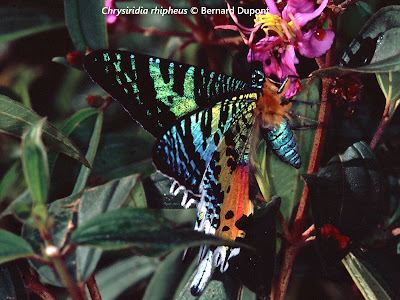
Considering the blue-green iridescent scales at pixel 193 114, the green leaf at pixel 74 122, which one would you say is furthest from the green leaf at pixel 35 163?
the green leaf at pixel 74 122

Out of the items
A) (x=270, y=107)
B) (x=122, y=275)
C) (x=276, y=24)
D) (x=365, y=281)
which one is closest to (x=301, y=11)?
(x=276, y=24)

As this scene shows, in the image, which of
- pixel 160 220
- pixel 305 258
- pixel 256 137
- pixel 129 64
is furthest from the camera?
pixel 305 258

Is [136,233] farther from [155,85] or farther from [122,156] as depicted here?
[122,156]

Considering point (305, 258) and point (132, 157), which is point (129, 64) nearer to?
point (132, 157)

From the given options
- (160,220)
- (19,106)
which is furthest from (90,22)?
(160,220)

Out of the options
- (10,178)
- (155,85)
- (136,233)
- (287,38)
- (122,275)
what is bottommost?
(122,275)

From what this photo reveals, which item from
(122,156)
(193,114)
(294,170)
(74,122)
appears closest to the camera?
A: (193,114)

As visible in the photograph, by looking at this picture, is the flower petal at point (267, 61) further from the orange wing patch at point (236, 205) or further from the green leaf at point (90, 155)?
the green leaf at point (90, 155)
